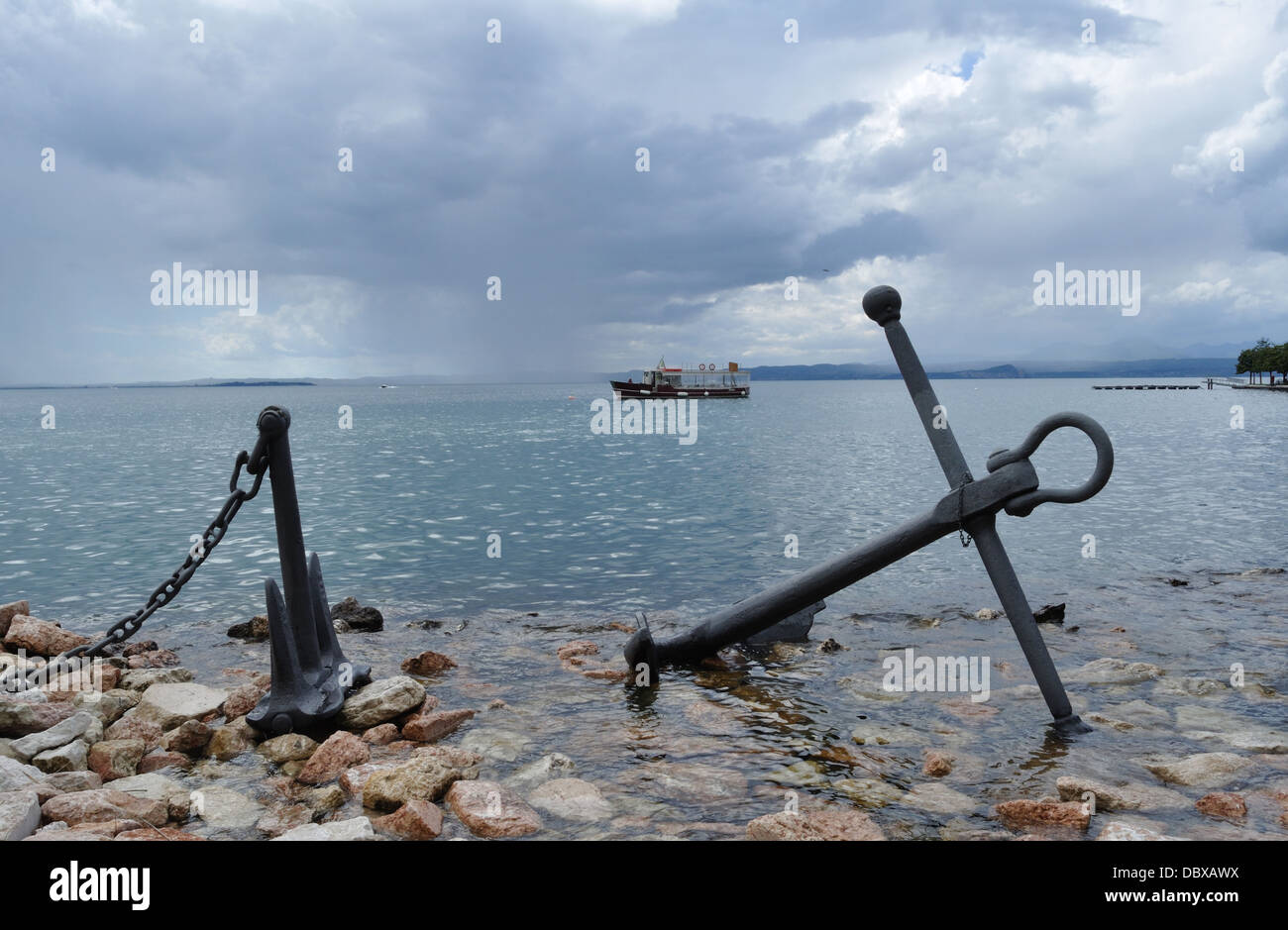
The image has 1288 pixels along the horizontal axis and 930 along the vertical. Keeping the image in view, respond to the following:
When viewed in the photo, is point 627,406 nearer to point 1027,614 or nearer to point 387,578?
point 387,578

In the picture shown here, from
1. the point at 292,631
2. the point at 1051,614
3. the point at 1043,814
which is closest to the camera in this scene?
the point at 1043,814

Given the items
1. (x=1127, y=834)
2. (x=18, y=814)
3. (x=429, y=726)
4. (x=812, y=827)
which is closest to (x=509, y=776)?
(x=429, y=726)

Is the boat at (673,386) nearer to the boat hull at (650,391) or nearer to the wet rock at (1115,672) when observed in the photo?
the boat hull at (650,391)

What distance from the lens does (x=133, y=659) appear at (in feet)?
33.6

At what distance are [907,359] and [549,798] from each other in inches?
168

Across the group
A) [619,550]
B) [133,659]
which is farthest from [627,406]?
[133,659]

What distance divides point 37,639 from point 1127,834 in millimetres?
11306

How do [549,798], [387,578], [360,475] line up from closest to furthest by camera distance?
[549,798] → [387,578] → [360,475]

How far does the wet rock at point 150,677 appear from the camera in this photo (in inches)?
336

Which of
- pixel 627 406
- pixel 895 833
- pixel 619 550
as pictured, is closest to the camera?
pixel 895 833

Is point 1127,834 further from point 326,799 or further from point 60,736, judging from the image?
point 60,736

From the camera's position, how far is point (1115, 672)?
8.77 m
